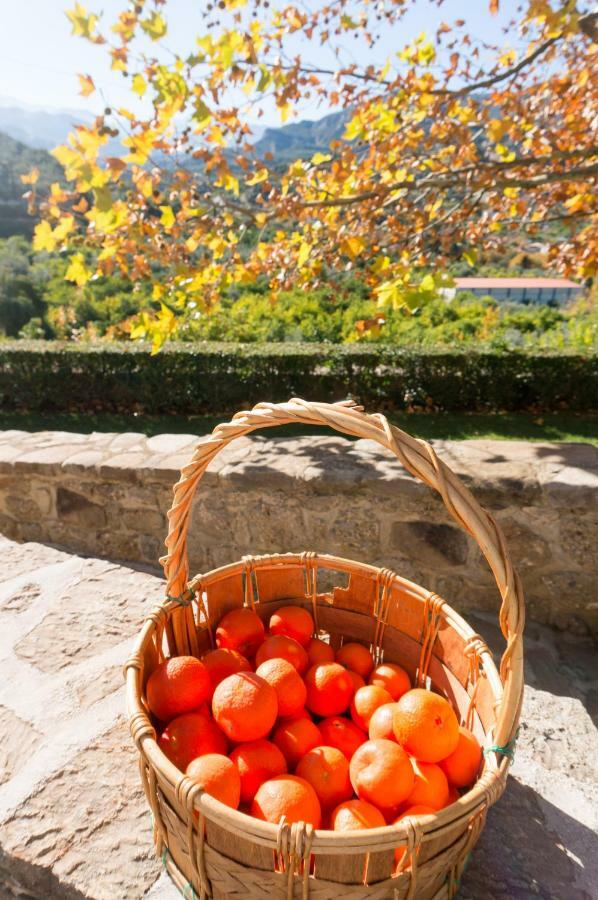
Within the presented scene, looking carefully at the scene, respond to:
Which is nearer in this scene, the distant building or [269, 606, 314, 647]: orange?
[269, 606, 314, 647]: orange

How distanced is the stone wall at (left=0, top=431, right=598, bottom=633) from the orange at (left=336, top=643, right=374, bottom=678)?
89cm

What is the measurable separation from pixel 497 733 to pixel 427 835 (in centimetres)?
23

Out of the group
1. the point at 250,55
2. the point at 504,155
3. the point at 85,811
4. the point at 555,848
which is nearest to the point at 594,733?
the point at 555,848

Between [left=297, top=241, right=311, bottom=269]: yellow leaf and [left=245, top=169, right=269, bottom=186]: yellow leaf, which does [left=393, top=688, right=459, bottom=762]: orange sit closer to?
[left=297, top=241, right=311, bottom=269]: yellow leaf

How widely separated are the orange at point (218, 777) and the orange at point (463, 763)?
430 mm

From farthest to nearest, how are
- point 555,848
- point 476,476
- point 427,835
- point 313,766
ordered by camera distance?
point 476,476, point 555,848, point 313,766, point 427,835

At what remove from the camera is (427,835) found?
0.81 m

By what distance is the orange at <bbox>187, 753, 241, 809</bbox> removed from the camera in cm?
93


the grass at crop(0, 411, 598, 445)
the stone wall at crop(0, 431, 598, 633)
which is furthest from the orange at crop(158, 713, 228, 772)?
the grass at crop(0, 411, 598, 445)

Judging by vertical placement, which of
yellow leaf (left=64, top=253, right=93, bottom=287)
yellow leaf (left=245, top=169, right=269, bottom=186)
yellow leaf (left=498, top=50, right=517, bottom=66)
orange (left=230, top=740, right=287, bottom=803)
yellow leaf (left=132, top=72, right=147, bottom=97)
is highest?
yellow leaf (left=498, top=50, right=517, bottom=66)

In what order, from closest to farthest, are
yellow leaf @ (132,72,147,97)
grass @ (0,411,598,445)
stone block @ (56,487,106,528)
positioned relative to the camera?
yellow leaf @ (132,72,147,97)
stone block @ (56,487,106,528)
grass @ (0,411,598,445)

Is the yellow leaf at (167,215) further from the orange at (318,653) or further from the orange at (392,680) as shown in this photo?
the orange at (392,680)

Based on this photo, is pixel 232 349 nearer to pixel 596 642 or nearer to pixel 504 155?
pixel 504 155

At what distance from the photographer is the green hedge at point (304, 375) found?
574cm
